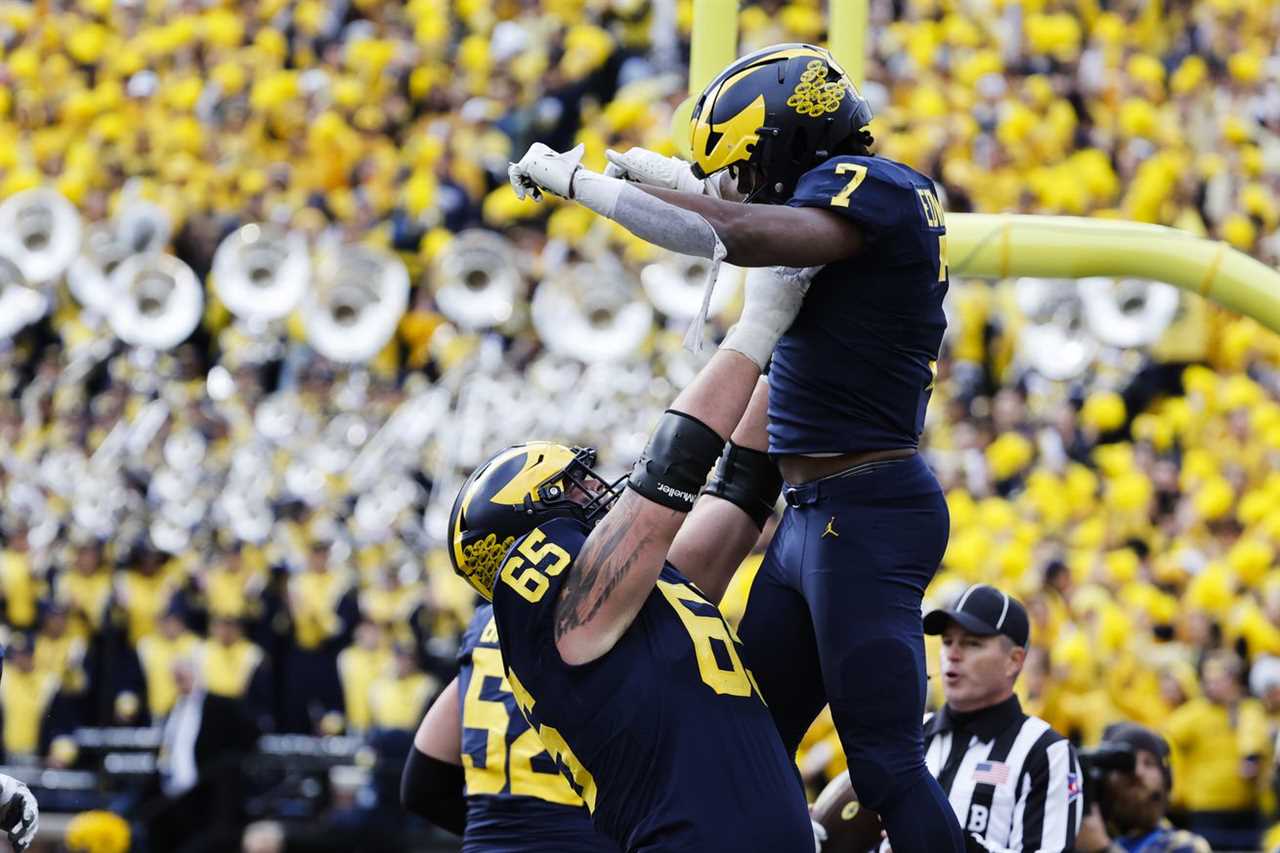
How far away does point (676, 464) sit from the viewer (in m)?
3.75

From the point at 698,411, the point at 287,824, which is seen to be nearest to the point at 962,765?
the point at 698,411

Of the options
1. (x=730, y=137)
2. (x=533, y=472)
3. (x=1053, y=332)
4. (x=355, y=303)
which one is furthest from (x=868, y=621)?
(x=355, y=303)

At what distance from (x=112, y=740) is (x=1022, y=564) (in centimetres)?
527

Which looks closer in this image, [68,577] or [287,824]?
[287,824]

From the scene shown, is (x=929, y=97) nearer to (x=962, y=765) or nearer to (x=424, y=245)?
(x=424, y=245)

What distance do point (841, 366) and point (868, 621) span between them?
1.71 ft

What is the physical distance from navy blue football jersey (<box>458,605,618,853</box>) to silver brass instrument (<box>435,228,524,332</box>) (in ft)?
33.2

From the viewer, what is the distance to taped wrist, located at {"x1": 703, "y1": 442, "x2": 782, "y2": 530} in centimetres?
450

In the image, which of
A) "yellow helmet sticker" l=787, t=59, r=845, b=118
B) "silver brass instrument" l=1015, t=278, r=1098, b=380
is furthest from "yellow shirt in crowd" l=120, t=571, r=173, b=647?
"yellow helmet sticker" l=787, t=59, r=845, b=118

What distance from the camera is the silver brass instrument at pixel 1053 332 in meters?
13.8

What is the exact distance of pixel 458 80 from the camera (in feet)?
57.5

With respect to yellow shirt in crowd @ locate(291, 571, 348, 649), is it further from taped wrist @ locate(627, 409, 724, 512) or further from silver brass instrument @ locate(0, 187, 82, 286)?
taped wrist @ locate(627, 409, 724, 512)

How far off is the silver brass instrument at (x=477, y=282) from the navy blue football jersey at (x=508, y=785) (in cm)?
1012

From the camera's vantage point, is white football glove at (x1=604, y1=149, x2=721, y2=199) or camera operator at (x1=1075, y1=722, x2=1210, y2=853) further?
camera operator at (x1=1075, y1=722, x2=1210, y2=853)
